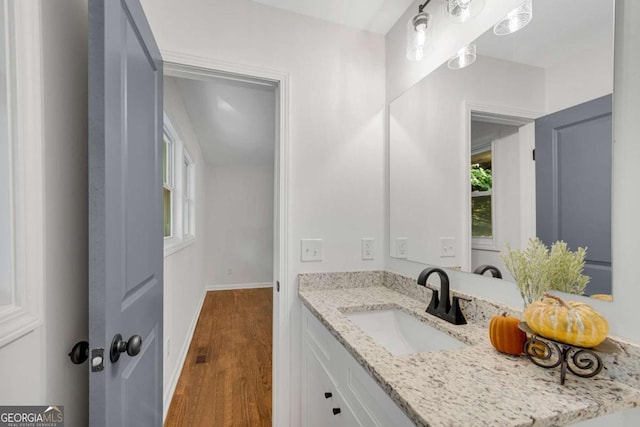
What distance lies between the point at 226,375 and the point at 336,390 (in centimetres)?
160

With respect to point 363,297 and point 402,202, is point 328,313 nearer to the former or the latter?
point 363,297

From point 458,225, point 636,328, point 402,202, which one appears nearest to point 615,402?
point 636,328

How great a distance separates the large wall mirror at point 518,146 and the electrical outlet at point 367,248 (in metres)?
0.20

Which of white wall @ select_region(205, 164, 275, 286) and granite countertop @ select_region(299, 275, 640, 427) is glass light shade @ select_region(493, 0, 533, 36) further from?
white wall @ select_region(205, 164, 275, 286)

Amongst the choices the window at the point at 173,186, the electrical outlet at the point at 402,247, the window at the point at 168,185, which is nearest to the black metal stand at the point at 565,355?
the electrical outlet at the point at 402,247

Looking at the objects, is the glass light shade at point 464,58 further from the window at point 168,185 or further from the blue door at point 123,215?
the window at point 168,185

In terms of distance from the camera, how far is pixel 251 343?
2842 mm

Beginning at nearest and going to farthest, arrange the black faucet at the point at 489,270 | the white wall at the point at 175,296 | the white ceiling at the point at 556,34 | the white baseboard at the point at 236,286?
the white ceiling at the point at 556,34
the black faucet at the point at 489,270
the white wall at the point at 175,296
the white baseboard at the point at 236,286

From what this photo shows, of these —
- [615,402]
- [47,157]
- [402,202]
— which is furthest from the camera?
[402,202]

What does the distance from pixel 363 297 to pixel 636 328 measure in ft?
3.13

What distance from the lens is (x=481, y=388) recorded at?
660mm

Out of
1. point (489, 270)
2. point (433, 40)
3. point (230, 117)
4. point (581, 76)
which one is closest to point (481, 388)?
point (489, 270)

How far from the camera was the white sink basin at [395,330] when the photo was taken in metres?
1.20

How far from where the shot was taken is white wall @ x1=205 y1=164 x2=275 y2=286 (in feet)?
17.2
